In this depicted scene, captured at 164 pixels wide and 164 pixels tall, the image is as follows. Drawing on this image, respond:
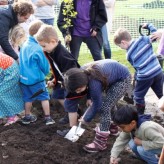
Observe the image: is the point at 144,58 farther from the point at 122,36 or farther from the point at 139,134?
the point at 139,134

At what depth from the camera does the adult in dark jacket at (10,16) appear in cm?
525

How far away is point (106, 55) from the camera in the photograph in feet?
25.3

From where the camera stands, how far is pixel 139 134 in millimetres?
3703

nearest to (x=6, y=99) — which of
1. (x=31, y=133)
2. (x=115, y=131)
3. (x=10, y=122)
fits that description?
(x=10, y=122)

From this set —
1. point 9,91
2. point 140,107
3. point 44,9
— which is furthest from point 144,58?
point 44,9

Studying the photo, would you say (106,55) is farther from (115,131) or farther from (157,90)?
(115,131)

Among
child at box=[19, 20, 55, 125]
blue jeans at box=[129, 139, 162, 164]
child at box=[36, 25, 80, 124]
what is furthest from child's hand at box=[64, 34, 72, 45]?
blue jeans at box=[129, 139, 162, 164]

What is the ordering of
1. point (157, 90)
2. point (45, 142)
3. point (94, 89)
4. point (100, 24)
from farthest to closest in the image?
1. point (100, 24)
2. point (157, 90)
3. point (45, 142)
4. point (94, 89)

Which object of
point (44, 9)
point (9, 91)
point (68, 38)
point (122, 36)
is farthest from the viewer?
point (44, 9)

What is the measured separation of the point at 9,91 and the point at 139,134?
2.05 meters

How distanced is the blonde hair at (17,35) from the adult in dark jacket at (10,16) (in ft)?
0.28

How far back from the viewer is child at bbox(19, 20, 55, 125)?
4.81 m

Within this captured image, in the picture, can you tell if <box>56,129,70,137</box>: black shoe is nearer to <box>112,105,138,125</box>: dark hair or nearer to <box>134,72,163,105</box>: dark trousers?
<box>134,72,163,105</box>: dark trousers

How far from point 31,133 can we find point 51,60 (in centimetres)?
91
